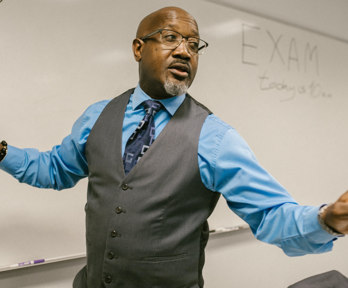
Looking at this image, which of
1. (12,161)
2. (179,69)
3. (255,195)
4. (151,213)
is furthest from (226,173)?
(12,161)

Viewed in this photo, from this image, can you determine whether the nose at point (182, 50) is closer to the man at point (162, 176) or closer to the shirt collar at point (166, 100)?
the man at point (162, 176)

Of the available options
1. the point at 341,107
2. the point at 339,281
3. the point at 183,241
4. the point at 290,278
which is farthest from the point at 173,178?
the point at 341,107

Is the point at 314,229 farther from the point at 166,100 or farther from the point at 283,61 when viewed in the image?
the point at 283,61

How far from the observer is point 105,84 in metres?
1.13

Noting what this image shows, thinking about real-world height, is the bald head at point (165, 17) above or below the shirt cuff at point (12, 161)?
above

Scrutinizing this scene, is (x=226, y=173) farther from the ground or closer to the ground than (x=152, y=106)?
closer to the ground

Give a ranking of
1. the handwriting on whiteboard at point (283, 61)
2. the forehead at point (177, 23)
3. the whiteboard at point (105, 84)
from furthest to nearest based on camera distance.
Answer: the handwriting on whiteboard at point (283, 61), the whiteboard at point (105, 84), the forehead at point (177, 23)

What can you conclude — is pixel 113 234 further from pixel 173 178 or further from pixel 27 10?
pixel 27 10

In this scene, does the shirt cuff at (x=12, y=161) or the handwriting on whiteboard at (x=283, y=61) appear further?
the handwriting on whiteboard at (x=283, y=61)

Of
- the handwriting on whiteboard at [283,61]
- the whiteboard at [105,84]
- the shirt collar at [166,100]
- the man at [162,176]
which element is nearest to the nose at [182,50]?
the man at [162,176]

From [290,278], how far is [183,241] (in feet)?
4.20

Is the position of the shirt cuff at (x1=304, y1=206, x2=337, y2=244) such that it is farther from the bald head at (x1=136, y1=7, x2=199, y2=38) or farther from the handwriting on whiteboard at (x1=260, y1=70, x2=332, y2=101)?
the handwriting on whiteboard at (x1=260, y1=70, x2=332, y2=101)

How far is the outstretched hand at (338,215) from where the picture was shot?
451 mm

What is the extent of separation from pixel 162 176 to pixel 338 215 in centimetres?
38
